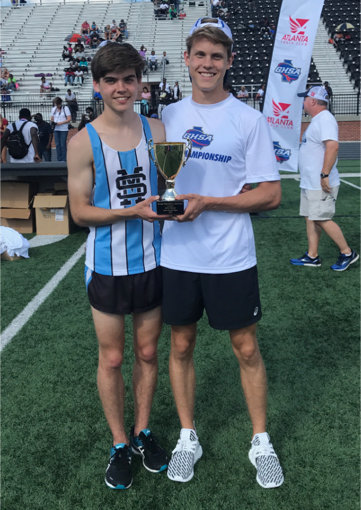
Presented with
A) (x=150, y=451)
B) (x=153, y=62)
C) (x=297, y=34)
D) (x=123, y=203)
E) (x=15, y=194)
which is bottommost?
(x=150, y=451)

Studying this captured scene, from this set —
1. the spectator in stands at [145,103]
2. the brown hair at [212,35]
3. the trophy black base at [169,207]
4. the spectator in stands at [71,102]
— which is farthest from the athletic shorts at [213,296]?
the spectator in stands at [71,102]

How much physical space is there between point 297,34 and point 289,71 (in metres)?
0.53

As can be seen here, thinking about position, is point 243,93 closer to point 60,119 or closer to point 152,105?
point 152,105

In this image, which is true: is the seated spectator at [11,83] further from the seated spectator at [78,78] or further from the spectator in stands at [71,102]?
the spectator in stands at [71,102]

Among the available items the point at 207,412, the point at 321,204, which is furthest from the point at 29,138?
the point at 207,412

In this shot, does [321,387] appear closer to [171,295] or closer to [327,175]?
[171,295]

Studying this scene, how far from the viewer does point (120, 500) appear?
219 centimetres

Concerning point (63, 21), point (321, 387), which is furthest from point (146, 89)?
point (321, 387)

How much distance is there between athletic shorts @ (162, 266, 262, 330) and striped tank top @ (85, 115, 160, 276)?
15 centimetres

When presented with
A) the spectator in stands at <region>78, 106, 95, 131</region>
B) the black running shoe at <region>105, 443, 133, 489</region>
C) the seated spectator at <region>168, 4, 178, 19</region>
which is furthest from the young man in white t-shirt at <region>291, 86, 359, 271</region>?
the seated spectator at <region>168, 4, 178, 19</region>

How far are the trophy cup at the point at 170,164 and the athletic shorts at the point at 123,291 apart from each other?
0.42 metres

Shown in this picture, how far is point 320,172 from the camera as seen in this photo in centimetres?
530

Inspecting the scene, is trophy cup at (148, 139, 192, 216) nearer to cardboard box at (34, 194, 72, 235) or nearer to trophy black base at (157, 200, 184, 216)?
trophy black base at (157, 200, 184, 216)

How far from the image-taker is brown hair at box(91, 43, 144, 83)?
1.99 m
